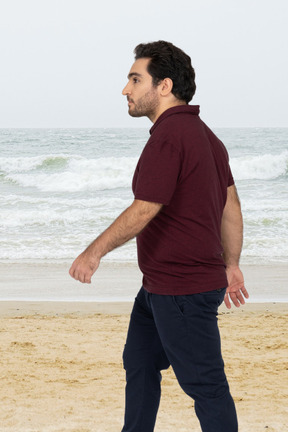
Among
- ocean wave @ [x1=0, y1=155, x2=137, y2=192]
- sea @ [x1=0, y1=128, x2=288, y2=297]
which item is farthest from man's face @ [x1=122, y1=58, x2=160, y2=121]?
ocean wave @ [x1=0, y1=155, x2=137, y2=192]

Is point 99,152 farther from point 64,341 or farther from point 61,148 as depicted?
point 64,341

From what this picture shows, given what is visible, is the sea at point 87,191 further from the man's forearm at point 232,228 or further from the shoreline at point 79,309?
the man's forearm at point 232,228

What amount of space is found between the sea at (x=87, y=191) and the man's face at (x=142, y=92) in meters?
7.43

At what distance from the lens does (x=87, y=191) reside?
1948cm

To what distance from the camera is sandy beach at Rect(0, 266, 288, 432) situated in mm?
3709

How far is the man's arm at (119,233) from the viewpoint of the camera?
212 cm

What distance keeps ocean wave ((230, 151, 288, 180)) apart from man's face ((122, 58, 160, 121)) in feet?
67.8

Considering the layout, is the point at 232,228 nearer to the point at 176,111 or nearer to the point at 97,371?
the point at 176,111

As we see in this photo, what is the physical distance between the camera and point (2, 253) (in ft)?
33.7

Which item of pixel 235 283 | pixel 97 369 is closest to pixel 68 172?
pixel 97 369

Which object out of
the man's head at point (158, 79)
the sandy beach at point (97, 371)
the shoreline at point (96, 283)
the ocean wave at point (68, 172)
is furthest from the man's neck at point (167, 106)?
the ocean wave at point (68, 172)

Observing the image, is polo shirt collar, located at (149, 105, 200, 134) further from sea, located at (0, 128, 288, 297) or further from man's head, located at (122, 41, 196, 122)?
sea, located at (0, 128, 288, 297)

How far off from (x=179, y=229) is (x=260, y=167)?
74.6ft

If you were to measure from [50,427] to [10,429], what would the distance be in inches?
8.5
